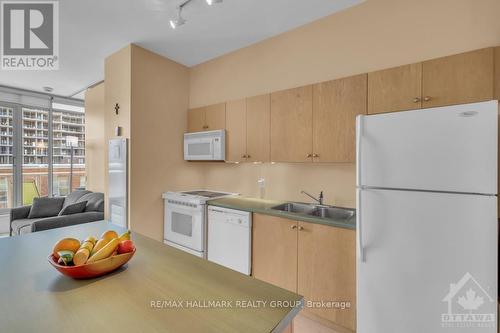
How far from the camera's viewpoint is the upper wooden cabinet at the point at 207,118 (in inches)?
114

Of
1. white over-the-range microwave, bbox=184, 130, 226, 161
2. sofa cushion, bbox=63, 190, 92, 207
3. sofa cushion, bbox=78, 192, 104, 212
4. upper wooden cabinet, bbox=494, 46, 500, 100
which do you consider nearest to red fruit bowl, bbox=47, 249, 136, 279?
white over-the-range microwave, bbox=184, 130, 226, 161

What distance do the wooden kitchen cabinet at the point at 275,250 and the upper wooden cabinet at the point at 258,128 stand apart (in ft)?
2.25

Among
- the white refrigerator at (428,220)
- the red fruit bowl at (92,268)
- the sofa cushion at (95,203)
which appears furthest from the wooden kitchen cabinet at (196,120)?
the red fruit bowl at (92,268)

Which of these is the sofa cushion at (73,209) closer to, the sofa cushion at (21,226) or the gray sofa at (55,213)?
the gray sofa at (55,213)

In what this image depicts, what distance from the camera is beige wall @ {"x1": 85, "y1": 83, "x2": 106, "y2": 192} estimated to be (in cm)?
421

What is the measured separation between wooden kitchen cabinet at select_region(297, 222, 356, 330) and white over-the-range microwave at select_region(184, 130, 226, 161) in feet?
4.47

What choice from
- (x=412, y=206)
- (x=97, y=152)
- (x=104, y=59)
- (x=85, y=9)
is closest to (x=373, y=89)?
(x=412, y=206)

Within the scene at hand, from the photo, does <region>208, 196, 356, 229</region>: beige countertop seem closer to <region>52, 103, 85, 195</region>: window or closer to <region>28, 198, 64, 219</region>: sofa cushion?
<region>28, 198, 64, 219</region>: sofa cushion

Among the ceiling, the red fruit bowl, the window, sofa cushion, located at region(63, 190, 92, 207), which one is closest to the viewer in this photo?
the red fruit bowl

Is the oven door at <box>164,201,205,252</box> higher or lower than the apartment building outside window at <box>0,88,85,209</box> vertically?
lower

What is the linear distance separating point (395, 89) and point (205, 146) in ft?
6.82

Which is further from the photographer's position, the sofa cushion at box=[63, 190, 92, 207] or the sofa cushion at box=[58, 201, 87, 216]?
the sofa cushion at box=[63, 190, 92, 207]

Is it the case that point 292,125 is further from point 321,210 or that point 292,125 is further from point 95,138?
point 95,138

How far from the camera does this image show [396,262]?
1.39 metres
